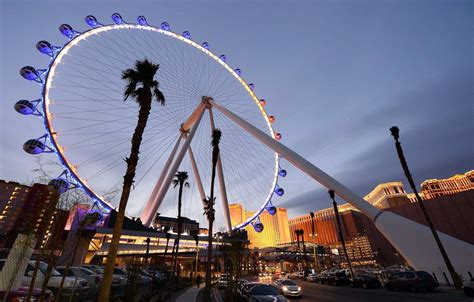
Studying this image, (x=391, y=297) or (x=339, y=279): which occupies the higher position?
(x=339, y=279)

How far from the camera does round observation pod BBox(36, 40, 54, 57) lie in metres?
24.9

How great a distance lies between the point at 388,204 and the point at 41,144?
648 ft

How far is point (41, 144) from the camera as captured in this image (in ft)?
80.2

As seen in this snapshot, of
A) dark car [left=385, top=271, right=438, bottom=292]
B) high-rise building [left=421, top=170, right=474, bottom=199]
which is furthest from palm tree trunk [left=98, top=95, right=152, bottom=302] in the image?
high-rise building [left=421, top=170, right=474, bottom=199]

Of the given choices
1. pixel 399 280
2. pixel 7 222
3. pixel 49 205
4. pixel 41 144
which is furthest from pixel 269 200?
pixel 7 222

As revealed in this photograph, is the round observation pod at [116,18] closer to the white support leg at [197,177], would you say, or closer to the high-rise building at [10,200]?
the white support leg at [197,177]

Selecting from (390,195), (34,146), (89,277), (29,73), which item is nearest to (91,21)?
(29,73)

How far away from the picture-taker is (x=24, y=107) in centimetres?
2370

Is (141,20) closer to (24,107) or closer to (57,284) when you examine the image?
(24,107)

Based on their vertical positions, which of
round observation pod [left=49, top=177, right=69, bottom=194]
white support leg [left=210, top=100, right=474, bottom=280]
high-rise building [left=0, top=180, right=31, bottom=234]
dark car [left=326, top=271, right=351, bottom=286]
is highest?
high-rise building [left=0, top=180, right=31, bottom=234]

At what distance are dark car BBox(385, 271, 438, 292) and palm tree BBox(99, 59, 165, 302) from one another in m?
22.4

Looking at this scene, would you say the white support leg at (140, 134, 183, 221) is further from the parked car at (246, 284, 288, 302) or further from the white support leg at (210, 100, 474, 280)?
the white support leg at (210, 100, 474, 280)

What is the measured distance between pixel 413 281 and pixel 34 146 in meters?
35.7

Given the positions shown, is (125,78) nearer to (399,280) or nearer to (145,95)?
(145,95)
